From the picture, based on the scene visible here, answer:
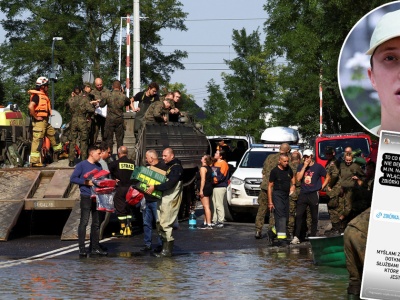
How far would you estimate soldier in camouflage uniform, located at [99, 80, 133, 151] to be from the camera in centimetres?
2492

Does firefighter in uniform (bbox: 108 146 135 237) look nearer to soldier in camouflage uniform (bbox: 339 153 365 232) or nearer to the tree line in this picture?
soldier in camouflage uniform (bbox: 339 153 365 232)

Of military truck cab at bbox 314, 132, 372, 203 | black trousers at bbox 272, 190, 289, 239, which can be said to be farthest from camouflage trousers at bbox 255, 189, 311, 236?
military truck cab at bbox 314, 132, 372, 203

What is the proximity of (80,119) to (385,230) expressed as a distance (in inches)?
638

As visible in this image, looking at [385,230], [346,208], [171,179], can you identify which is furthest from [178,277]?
[385,230]

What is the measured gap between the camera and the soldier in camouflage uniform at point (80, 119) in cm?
2497

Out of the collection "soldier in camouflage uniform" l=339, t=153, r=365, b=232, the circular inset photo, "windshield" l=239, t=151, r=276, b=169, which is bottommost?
"windshield" l=239, t=151, r=276, b=169

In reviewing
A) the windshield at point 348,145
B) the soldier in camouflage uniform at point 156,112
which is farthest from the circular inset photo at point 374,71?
the windshield at point 348,145

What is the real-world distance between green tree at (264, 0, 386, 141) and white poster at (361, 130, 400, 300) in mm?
21734

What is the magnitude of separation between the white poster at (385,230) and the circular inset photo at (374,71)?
26 centimetres

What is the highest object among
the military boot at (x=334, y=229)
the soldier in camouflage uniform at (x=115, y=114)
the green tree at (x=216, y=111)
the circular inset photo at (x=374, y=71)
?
the circular inset photo at (x=374, y=71)

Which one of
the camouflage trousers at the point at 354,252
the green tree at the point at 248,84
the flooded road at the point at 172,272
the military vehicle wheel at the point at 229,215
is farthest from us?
the green tree at the point at 248,84

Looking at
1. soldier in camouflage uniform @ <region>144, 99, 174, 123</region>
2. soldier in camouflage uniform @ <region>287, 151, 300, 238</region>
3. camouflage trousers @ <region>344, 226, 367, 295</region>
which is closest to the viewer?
camouflage trousers @ <region>344, 226, 367, 295</region>

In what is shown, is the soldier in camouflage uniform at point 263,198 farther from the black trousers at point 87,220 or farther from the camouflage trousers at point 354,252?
the camouflage trousers at point 354,252

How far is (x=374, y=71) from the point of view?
9914mm
